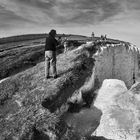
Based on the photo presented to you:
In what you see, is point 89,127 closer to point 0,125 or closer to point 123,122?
point 123,122

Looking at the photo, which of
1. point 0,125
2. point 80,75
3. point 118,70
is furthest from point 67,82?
point 118,70

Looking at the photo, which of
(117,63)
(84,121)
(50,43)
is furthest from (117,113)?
(117,63)

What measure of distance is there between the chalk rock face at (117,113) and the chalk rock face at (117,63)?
204cm

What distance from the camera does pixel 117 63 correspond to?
1923 centimetres

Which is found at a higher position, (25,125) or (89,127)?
(25,125)

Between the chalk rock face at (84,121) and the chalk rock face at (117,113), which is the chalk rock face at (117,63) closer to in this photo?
the chalk rock face at (117,113)

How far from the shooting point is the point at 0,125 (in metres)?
9.17

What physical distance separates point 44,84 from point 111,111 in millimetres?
4344

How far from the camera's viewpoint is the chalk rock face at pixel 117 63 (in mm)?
16750

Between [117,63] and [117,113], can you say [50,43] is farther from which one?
[117,63]

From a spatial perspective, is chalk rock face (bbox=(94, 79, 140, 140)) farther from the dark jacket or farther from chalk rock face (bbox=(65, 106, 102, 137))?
the dark jacket

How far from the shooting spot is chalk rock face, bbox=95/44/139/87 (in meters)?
16.8

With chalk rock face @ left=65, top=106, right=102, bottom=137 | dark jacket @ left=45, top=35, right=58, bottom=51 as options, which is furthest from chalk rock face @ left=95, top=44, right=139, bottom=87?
dark jacket @ left=45, top=35, right=58, bottom=51

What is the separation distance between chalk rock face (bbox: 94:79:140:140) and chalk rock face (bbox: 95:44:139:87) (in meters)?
2.04
